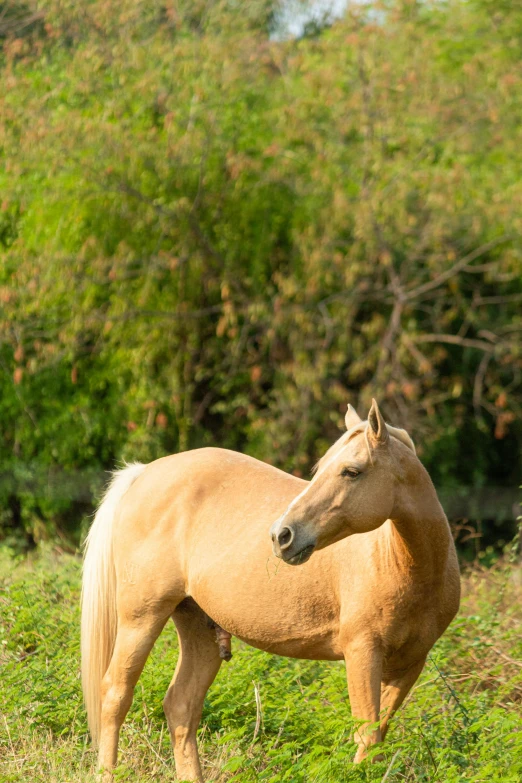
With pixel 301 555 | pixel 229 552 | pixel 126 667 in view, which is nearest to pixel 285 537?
pixel 301 555

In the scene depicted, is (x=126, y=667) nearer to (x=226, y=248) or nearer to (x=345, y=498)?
(x=345, y=498)

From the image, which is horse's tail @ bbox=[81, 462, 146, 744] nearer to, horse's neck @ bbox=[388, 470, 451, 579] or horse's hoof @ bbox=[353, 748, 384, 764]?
horse's hoof @ bbox=[353, 748, 384, 764]

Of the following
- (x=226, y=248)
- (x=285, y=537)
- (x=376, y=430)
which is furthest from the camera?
(x=226, y=248)

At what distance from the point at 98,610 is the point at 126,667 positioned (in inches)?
13.2

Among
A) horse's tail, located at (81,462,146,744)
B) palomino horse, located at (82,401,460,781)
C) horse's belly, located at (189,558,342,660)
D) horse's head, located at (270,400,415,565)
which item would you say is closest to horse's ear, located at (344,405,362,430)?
palomino horse, located at (82,401,460,781)

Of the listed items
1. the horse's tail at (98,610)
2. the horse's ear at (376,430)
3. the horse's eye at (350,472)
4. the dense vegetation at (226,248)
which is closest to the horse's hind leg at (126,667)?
the horse's tail at (98,610)

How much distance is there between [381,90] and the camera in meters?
9.46

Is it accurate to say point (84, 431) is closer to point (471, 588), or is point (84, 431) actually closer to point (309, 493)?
point (471, 588)

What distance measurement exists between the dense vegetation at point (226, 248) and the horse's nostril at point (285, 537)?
5810 mm

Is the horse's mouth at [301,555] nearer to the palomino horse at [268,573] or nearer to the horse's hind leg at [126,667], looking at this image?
the palomino horse at [268,573]

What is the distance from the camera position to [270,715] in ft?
14.0

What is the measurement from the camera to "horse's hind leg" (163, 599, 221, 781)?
4.07 meters

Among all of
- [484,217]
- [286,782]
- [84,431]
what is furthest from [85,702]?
[484,217]

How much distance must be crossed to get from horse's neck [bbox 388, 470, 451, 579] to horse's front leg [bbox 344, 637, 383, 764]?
1.07 ft
